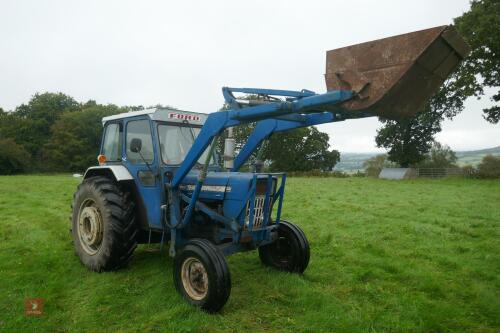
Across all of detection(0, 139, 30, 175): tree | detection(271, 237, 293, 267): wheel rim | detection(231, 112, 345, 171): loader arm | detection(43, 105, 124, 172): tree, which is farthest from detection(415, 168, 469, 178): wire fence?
detection(0, 139, 30, 175): tree

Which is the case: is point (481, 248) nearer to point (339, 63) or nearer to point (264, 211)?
point (264, 211)

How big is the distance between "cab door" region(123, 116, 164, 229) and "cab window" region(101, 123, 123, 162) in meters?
0.29

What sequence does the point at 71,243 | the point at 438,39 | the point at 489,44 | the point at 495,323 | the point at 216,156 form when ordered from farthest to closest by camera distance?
the point at 489,44 < the point at 71,243 < the point at 216,156 < the point at 495,323 < the point at 438,39

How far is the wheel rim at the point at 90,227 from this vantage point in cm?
555

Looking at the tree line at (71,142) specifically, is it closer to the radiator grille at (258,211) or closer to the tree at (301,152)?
the tree at (301,152)

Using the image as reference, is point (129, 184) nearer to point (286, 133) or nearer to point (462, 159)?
point (286, 133)

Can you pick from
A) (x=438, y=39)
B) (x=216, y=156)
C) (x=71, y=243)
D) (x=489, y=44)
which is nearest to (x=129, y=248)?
(x=216, y=156)

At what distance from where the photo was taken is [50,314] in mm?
4141

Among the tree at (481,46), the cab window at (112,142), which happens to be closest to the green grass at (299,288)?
the cab window at (112,142)

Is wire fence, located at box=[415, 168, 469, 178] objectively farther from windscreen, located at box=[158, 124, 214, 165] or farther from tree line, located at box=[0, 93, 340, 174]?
windscreen, located at box=[158, 124, 214, 165]

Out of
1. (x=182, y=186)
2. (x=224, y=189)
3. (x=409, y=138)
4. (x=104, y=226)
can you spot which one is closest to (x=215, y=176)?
(x=224, y=189)

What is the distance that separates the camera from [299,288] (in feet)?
16.0

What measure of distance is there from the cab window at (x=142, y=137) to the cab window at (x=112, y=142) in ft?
0.97

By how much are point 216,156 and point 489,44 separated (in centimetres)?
2210
